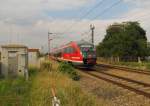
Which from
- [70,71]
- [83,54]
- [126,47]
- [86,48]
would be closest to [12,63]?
[70,71]

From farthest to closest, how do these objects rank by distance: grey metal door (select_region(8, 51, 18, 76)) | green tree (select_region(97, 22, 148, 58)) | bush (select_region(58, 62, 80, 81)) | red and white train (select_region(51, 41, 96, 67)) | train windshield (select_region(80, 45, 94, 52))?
green tree (select_region(97, 22, 148, 58))
train windshield (select_region(80, 45, 94, 52))
red and white train (select_region(51, 41, 96, 67))
bush (select_region(58, 62, 80, 81))
grey metal door (select_region(8, 51, 18, 76))

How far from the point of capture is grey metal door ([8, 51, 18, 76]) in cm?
2478

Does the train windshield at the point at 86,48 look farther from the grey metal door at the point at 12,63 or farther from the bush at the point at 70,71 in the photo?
the grey metal door at the point at 12,63

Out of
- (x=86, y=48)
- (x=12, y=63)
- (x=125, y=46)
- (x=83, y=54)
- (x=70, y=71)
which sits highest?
(x=125, y=46)

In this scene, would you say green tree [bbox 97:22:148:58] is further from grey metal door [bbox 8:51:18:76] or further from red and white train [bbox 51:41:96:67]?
grey metal door [bbox 8:51:18:76]

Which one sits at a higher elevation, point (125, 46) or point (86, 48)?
point (125, 46)

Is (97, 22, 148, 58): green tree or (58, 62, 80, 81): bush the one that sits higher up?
(97, 22, 148, 58): green tree

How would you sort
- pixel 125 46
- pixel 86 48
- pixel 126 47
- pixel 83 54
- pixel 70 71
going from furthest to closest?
pixel 125 46, pixel 126 47, pixel 86 48, pixel 83 54, pixel 70 71

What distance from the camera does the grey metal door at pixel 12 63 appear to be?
24781 millimetres

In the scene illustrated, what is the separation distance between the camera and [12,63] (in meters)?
25.0

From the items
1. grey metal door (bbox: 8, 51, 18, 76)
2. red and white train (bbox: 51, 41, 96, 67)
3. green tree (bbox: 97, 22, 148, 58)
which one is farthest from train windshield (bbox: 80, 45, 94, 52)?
green tree (bbox: 97, 22, 148, 58)

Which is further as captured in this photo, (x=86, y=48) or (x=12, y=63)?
(x=86, y=48)

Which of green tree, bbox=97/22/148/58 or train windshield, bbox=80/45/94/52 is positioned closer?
train windshield, bbox=80/45/94/52

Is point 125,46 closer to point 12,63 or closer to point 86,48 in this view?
point 86,48
